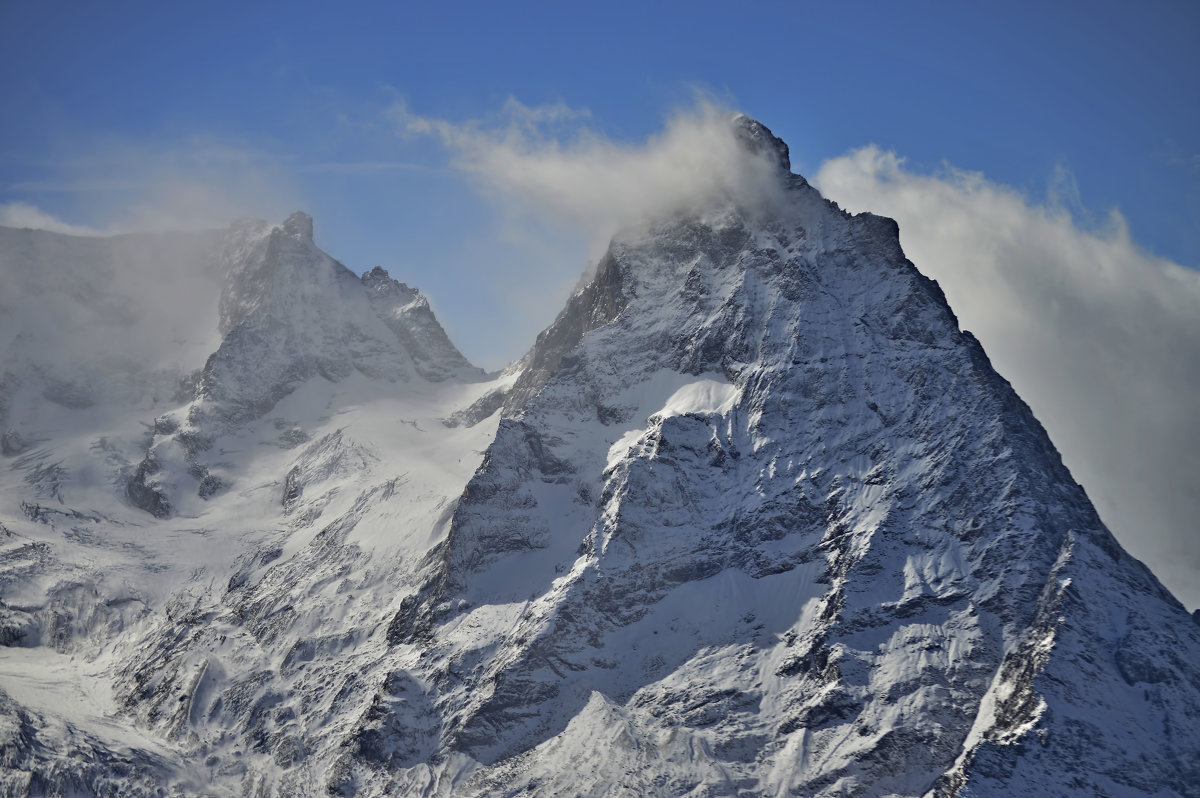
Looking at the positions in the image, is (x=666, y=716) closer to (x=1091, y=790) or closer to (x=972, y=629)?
(x=972, y=629)

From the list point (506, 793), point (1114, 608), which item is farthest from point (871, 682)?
point (506, 793)

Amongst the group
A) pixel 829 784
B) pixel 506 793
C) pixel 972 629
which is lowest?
pixel 506 793

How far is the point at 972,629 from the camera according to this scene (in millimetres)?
191625

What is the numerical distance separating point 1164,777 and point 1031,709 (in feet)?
57.7

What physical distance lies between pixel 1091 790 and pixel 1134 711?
15338 mm

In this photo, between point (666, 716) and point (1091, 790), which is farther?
point (666, 716)

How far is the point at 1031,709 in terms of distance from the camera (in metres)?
176

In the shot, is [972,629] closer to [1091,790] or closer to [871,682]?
[871,682]

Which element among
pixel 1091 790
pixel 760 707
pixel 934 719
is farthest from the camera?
pixel 760 707

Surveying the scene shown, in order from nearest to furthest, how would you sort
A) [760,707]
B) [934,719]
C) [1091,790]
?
[1091,790] → [934,719] → [760,707]

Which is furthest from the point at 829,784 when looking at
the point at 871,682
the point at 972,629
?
the point at 972,629

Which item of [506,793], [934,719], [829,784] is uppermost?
[934,719]

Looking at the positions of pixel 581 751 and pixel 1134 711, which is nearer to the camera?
pixel 1134 711

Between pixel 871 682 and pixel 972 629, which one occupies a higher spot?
pixel 972 629
